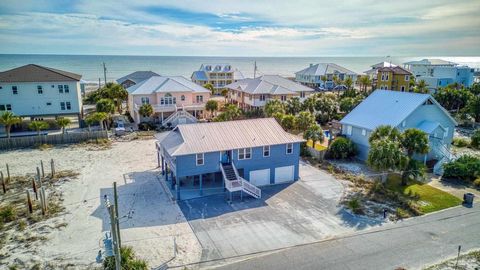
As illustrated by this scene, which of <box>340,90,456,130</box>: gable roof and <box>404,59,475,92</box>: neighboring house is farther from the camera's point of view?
<box>404,59,475,92</box>: neighboring house

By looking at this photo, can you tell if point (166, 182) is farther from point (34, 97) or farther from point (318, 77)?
point (318, 77)

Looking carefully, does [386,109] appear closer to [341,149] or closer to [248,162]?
[341,149]

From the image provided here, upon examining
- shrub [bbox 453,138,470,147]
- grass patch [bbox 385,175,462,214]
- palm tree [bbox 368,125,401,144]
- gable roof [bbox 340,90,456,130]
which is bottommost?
grass patch [bbox 385,175,462,214]

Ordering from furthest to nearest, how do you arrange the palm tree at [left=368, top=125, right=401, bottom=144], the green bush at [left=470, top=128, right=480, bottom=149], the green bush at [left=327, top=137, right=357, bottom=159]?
the green bush at [left=470, top=128, right=480, bottom=149] → the green bush at [left=327, top=137, right=357, bottom=159] → the palm tree at [left=368, top=125, right=401, bottom=144]

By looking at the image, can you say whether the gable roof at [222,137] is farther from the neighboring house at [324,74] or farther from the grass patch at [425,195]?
the neighboring house at [324,74]

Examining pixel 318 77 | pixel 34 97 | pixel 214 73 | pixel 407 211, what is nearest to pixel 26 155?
pixel 34 97

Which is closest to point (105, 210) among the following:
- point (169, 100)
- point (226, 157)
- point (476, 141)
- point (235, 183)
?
point (235, 183)

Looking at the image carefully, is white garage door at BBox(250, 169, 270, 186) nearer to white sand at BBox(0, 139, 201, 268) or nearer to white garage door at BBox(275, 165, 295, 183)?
white garage door at BBox(275, 165, 295, 183)

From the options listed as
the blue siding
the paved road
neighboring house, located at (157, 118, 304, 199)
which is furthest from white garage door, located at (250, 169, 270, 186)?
the paved road
